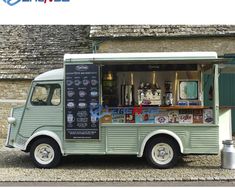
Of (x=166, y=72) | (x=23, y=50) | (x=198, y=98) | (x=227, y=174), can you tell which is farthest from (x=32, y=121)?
(x=23, y=50)

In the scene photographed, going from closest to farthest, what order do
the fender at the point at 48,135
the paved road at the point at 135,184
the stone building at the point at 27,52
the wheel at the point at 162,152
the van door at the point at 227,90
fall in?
the paved road at the point at 135,184, the wheel at the point at 162,152, the fender at the point at 48,135, the van door at the point at 227,90, the stone building at the point at 27,52

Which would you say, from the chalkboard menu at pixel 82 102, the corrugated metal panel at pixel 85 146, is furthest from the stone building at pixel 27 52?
the corrugated metal panel at pixel 85 146

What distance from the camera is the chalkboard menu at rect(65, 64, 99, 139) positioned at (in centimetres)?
896

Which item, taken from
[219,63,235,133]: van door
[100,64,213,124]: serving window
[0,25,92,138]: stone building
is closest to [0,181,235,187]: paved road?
[100,64,213,124]: serving window

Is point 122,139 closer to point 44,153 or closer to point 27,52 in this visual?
point 44,153

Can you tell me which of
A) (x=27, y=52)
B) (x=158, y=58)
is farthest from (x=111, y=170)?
(x=27, y=52)

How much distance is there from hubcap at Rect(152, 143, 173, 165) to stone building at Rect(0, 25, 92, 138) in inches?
333

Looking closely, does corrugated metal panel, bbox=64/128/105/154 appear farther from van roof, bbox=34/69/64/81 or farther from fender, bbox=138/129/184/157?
van roof, bbox=34/69/64/81

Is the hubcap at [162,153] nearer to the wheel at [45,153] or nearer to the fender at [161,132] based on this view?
the fender at [161,132]

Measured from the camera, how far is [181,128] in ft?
29.1

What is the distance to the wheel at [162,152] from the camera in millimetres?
8906

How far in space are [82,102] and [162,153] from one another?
2.16 m

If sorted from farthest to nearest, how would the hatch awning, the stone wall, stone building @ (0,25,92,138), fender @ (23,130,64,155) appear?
the stone wall < stone building @ (0,25,92,138) < fender @ (23,130,64,155) < the hatch awning

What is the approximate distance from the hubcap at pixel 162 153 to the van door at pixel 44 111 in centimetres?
224
